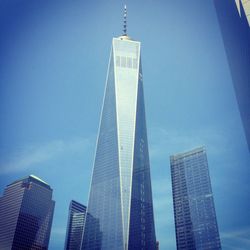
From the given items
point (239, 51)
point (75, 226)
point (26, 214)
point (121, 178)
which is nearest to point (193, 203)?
point (121, 178)

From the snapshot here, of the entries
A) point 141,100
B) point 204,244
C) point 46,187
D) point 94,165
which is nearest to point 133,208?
point 94,165

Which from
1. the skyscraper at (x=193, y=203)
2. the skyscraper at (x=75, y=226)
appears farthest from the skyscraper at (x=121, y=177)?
the skyscraper at (x=75, y=226)

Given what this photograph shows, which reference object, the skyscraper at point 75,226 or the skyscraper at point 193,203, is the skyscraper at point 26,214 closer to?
the skyscraper at point 75,226

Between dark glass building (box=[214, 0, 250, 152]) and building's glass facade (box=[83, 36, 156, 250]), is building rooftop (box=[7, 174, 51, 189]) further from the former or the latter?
dark glass building (box=[214, 0, 250, 152])

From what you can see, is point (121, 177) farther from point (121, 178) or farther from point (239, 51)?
point (239, 51)

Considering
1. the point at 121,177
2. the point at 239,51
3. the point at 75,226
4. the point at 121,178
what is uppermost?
the point at 121,177

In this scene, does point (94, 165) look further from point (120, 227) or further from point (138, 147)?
point (120, 227)
